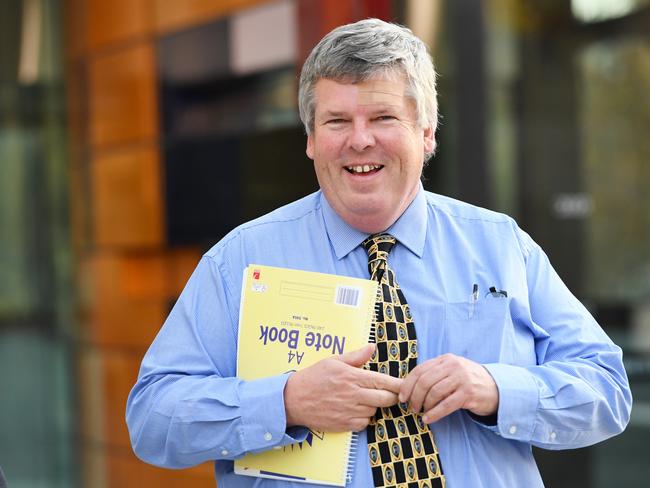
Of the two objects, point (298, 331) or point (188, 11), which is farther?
point (188, 11)

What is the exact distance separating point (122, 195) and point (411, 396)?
6.21 m

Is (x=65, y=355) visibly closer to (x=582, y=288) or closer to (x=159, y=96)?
(x=159, y=96)

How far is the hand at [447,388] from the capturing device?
204 centimetres

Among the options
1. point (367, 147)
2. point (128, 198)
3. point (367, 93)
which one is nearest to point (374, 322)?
point (367, 147)

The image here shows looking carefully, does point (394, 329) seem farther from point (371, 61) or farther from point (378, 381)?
point (371, 61)

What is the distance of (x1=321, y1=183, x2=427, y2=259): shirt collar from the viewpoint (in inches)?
91.0

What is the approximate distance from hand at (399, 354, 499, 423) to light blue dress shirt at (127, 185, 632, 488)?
38 millimetres

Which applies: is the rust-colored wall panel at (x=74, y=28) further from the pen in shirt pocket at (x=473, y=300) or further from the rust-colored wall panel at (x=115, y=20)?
the pen in shirt pocket at (x=473, y=300)

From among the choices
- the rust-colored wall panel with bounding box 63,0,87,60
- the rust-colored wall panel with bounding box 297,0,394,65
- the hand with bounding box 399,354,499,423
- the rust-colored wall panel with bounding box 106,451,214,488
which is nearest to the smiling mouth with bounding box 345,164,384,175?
the hand with bounding box 399,354,499,423

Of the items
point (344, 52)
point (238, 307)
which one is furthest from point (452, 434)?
point (344, 52)

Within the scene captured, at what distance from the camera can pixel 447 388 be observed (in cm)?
204

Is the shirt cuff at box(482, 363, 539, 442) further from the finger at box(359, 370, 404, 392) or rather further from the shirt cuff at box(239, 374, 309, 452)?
the shirt cuff at box(239, 374, 309, 452)

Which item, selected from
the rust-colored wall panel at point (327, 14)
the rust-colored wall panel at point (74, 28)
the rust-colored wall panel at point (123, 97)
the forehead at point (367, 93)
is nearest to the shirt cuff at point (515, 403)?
the forehead at point (367, 93)

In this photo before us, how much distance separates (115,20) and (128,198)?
1422mm
